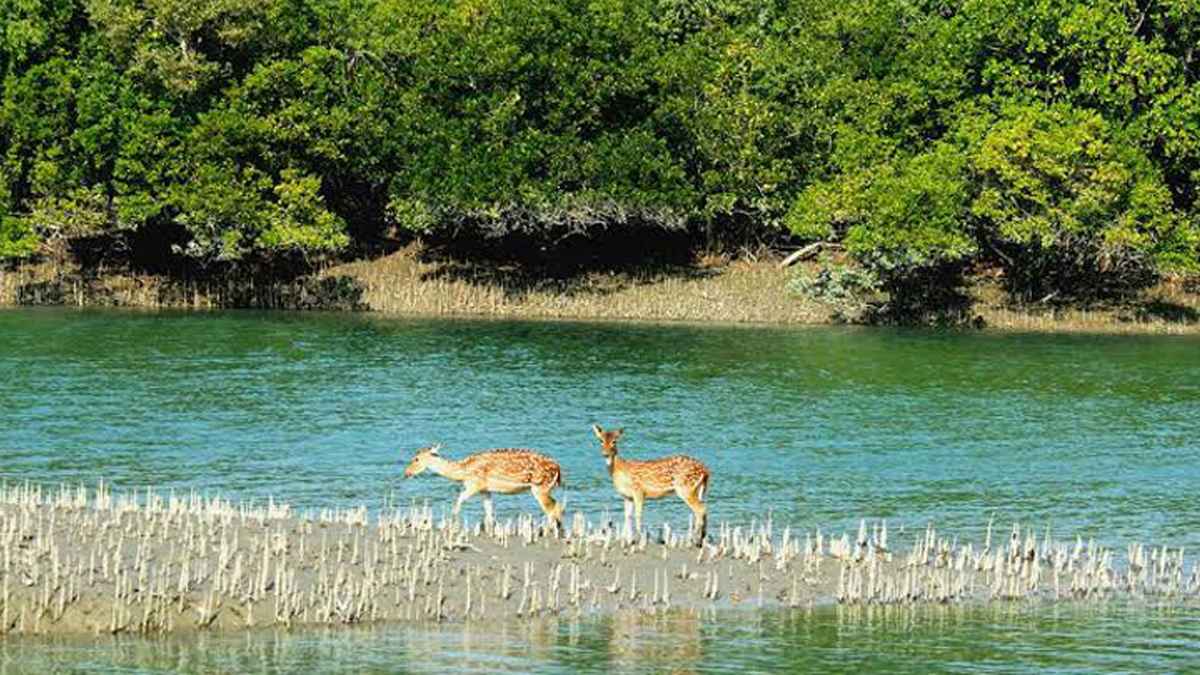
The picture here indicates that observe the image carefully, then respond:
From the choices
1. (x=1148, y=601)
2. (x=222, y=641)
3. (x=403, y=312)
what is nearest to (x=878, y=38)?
(x=403, y=312)

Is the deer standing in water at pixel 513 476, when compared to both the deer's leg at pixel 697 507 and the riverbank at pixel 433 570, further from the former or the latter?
the deer's leg at pixel 697 507

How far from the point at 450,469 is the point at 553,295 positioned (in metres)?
53.3

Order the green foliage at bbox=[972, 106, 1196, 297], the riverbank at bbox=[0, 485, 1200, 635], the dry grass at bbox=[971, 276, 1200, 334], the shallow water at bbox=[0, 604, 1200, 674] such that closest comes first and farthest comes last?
the shallow water at bbox=[0, 604, 1200, 674] → the riverbank at bbox=[0, 485, 1200, 635] → the green foliage at bbox=[972, 106, 1196, 297] → the dry grass at bbox=[971, 276, 1200, 334]

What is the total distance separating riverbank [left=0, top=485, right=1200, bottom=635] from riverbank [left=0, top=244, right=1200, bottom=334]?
161ft

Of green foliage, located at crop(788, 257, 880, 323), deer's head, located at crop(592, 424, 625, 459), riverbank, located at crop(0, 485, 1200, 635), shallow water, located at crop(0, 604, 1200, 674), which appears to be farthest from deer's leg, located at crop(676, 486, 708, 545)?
green foliage, located at crop(788, 257, 880, 323)

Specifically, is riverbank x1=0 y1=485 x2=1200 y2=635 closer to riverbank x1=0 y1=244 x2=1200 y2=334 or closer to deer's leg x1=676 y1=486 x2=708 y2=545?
deer's leg x1=676 y1=486 x2=708 y2=545

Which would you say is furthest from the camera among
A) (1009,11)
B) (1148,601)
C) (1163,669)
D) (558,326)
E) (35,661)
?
(1009,11)

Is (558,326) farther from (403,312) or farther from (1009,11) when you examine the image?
(1009,11)

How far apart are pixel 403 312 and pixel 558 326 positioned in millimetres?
9290

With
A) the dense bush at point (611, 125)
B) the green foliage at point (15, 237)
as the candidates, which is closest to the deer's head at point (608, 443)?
the dense bush at point (611, 125)

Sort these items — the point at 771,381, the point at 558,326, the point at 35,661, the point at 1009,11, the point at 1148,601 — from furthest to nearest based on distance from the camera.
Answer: the point at 1009,11
the point at 558,326
the point at 771,381
the point at 1148,601
the point at 35,661

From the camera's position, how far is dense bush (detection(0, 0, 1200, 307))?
79875 mm

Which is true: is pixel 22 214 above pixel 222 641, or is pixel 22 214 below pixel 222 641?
above

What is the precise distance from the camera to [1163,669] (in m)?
24.5
